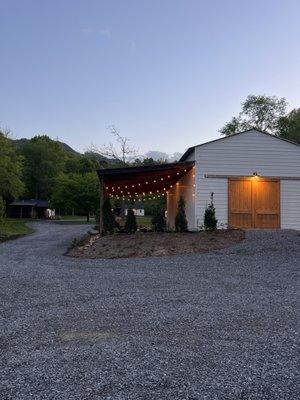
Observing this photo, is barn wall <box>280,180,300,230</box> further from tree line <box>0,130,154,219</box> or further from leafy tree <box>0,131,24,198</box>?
leafy tree <box>0,131,24,198</box>

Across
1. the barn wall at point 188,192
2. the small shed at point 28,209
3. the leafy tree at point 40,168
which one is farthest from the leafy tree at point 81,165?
the barn wall at point 188,192

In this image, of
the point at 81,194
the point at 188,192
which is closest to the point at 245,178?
the point at 188,192

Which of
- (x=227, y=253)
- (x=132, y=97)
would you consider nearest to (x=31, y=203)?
(x=132, y=97)

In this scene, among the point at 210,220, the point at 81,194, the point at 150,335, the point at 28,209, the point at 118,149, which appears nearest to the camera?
the point at 150,335

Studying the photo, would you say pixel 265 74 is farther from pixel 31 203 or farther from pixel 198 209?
pixel 31 203

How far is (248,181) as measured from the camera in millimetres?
16297

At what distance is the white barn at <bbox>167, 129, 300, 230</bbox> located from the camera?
1602cm

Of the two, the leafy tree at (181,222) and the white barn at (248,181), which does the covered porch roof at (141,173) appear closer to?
the white barn at (248,181)

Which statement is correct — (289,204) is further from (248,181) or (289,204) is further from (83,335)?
(83,335)

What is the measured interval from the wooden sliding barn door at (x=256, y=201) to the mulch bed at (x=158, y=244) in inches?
70.1

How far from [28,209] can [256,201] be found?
49124 mm

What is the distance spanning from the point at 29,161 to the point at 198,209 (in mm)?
56171

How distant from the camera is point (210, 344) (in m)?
4.20

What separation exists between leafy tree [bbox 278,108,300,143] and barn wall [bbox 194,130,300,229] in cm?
2358
